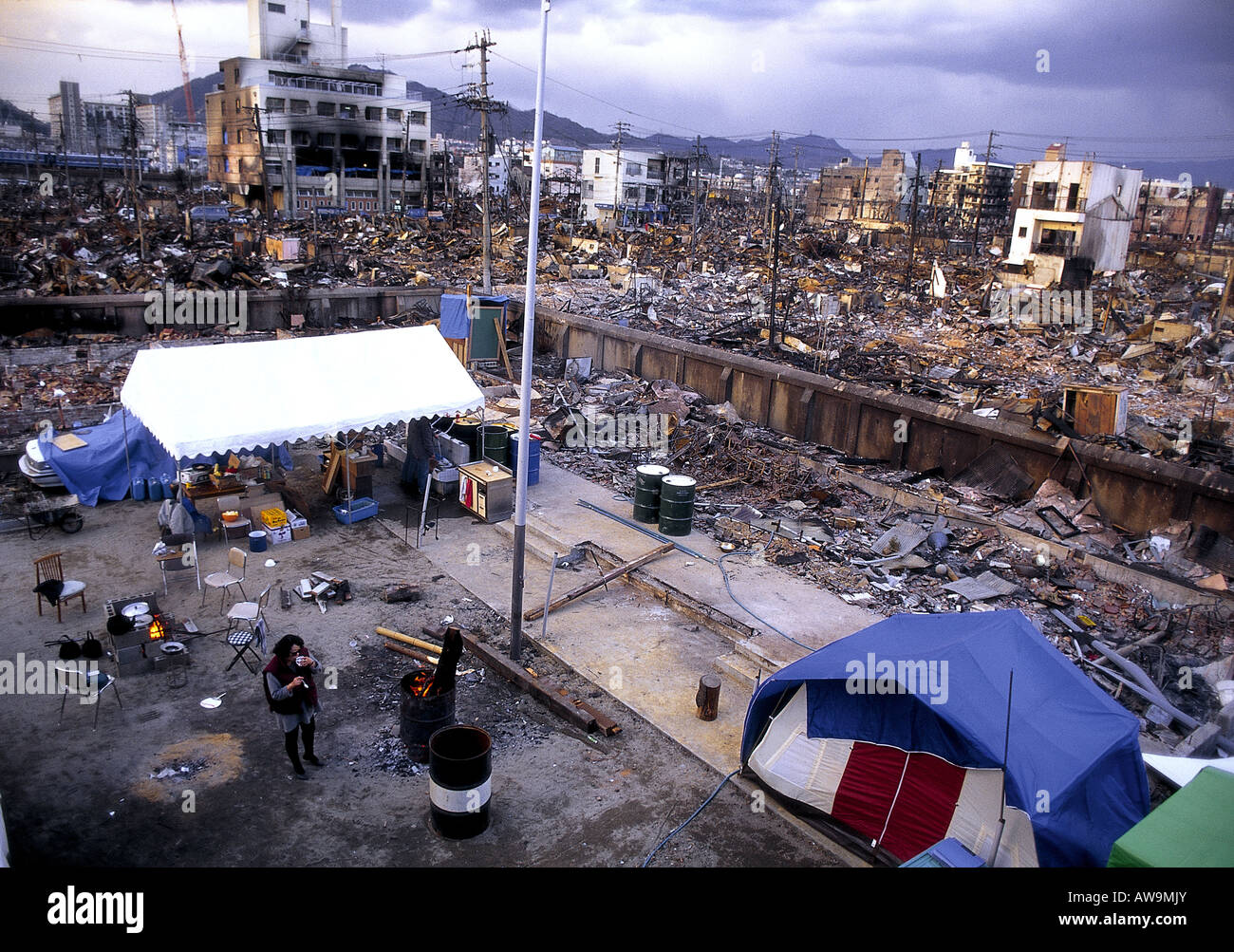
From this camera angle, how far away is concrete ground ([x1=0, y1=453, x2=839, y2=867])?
6.67 m

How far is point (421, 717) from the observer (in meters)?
7.75

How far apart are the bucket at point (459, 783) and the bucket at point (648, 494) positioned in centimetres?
Answer: 699

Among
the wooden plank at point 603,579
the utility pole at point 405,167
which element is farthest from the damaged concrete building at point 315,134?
the wooden plank at point 603,579

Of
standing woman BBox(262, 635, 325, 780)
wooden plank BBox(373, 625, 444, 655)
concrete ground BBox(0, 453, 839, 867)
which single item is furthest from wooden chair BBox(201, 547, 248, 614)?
standing woman BBox(262, 635, 325, 780)

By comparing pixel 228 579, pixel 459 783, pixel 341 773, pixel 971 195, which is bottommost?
pixel 341 773

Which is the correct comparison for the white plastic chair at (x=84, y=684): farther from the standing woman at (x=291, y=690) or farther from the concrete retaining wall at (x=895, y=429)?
the concrete retaining wall at (x=895, y=429)

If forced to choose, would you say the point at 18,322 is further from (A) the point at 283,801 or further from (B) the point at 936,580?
(B) the point at 936,580

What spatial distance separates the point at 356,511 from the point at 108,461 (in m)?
4.38

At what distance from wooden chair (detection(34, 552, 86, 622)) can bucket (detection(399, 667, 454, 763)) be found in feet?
17.1

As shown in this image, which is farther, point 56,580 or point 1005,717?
point 56,580

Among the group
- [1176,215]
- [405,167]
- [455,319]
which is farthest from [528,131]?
[1176,215]

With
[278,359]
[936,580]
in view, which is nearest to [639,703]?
[936,580]

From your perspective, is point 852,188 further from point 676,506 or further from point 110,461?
point 110,461

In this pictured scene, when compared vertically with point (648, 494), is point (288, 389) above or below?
above
